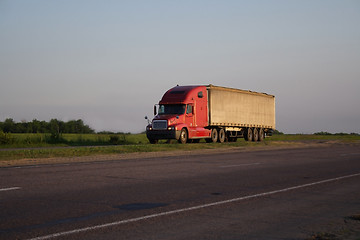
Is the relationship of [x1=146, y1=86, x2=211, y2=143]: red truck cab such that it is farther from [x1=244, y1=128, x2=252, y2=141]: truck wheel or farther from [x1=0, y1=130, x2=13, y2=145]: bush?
[x1=0, y1=130, x2=13, y2=145]: bush

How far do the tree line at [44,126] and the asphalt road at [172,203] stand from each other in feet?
144

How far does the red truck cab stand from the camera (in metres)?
33.3

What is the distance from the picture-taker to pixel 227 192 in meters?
10.3

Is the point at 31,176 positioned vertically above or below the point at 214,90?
below

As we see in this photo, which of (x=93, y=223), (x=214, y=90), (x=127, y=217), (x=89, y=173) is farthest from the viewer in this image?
(x=214, y=90)

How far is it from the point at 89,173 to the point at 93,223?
6.94 metres

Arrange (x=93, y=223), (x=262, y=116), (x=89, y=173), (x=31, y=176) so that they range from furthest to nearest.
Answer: (x=262, y=116), (x=89, y=173), (x=31, y=176), (x=93, y=223)

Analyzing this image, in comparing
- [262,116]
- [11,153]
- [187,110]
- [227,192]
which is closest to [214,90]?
[187,110]

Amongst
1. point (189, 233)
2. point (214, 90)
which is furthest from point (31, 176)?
point (214, 90)

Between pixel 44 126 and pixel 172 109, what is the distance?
27.9 meters

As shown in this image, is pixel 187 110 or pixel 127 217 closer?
pixel 127 217

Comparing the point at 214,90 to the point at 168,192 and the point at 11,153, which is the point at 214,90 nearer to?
the point at 11,153

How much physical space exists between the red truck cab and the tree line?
24312 mm

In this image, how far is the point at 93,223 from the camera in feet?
23.0
